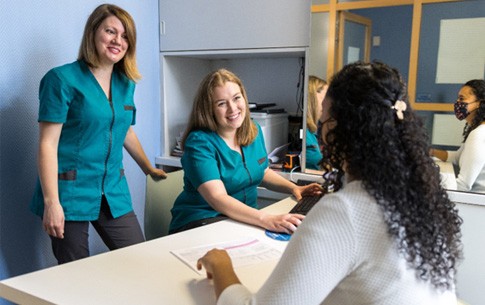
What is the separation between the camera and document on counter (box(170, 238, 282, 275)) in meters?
1.28

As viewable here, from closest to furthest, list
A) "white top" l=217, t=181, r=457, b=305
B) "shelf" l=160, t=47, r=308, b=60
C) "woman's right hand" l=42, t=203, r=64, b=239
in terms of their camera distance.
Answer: "white top" l=217, t=181, r=457, b=305
"woman's right hand" l=42, t=203, r=64, b=239
"shelf" l=160, t=47, r=308, b=60

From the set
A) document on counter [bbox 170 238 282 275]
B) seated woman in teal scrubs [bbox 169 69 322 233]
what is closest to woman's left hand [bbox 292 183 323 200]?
seated woman in teal scrubs [bbox 169 69 322 233]

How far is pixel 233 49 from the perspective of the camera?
274 centimetres

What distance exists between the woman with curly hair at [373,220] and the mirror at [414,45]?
1.44 meters

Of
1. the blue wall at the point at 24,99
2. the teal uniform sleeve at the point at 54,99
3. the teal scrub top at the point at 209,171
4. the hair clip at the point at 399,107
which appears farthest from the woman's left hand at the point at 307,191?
the blue wall at the point at 24,99

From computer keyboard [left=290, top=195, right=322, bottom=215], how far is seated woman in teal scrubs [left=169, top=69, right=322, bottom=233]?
62 millimetres

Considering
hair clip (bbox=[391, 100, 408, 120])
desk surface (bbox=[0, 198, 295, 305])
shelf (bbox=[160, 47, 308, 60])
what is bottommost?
→ desk surface (bbox=[0, 198, 295, 305])

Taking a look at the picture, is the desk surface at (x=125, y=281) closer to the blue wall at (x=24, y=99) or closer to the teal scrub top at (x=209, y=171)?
the teal scrub top at (x=209, y=171)

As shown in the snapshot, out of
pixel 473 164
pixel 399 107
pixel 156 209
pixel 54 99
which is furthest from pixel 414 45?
pixel 54 99

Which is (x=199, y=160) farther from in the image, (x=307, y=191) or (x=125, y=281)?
(x=125, y=281)

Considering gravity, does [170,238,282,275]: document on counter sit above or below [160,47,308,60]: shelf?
below

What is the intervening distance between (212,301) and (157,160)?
2.10 meters

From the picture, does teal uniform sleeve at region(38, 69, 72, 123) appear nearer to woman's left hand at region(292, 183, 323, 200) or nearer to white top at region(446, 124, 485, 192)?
woman's left hand at region(292, 183, 323, 200)

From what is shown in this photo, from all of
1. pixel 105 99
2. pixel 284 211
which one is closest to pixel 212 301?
pixel 284 211
